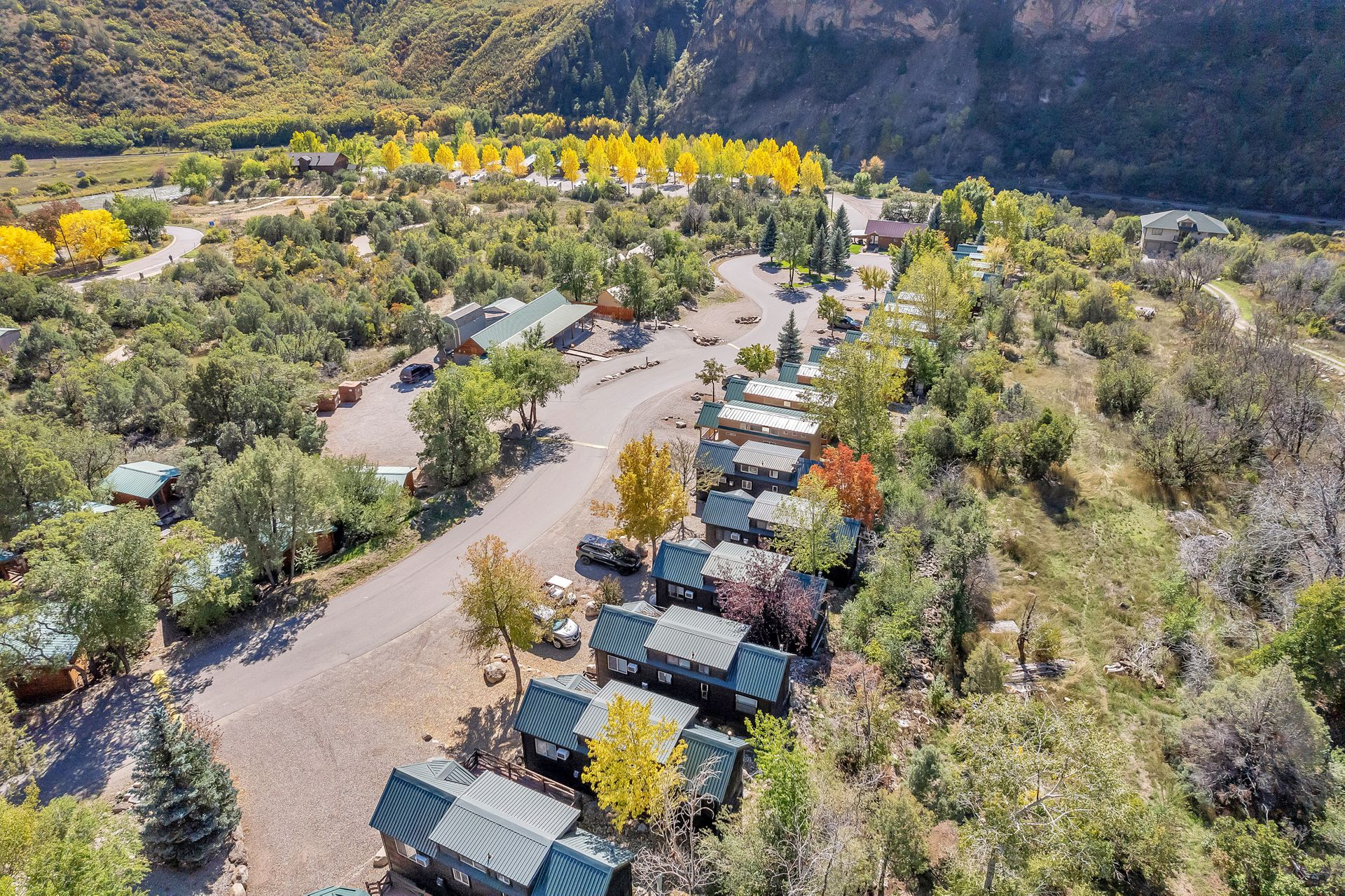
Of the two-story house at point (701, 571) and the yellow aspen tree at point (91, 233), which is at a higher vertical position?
the yellow aspen tree at point (91, 233)

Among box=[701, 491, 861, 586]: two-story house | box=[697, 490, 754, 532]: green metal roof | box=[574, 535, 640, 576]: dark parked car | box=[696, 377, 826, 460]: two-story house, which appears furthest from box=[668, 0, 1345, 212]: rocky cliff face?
box=[574, 535, 640, 576]: dark parked car

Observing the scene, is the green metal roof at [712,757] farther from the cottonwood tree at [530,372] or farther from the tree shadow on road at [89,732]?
the cottonwood tree at [530,372]

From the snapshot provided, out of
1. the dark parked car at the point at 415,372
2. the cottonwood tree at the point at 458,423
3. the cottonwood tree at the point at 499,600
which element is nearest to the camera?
the cottonwood tree at the point at 499,600

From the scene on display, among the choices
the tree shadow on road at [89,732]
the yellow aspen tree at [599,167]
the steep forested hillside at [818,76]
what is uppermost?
the steep forested hillside at [818,76]

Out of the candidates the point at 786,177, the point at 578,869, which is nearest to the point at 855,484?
the point at 578,869

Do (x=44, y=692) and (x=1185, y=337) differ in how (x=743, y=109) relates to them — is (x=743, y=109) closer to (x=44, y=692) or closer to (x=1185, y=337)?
(x=1185, y=337)

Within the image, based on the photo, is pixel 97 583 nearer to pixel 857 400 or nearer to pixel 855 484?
pixel 855 484

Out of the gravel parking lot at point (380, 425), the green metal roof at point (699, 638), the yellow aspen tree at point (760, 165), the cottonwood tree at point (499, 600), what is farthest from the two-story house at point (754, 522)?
the yellow aspen tree at point (760, 165)
